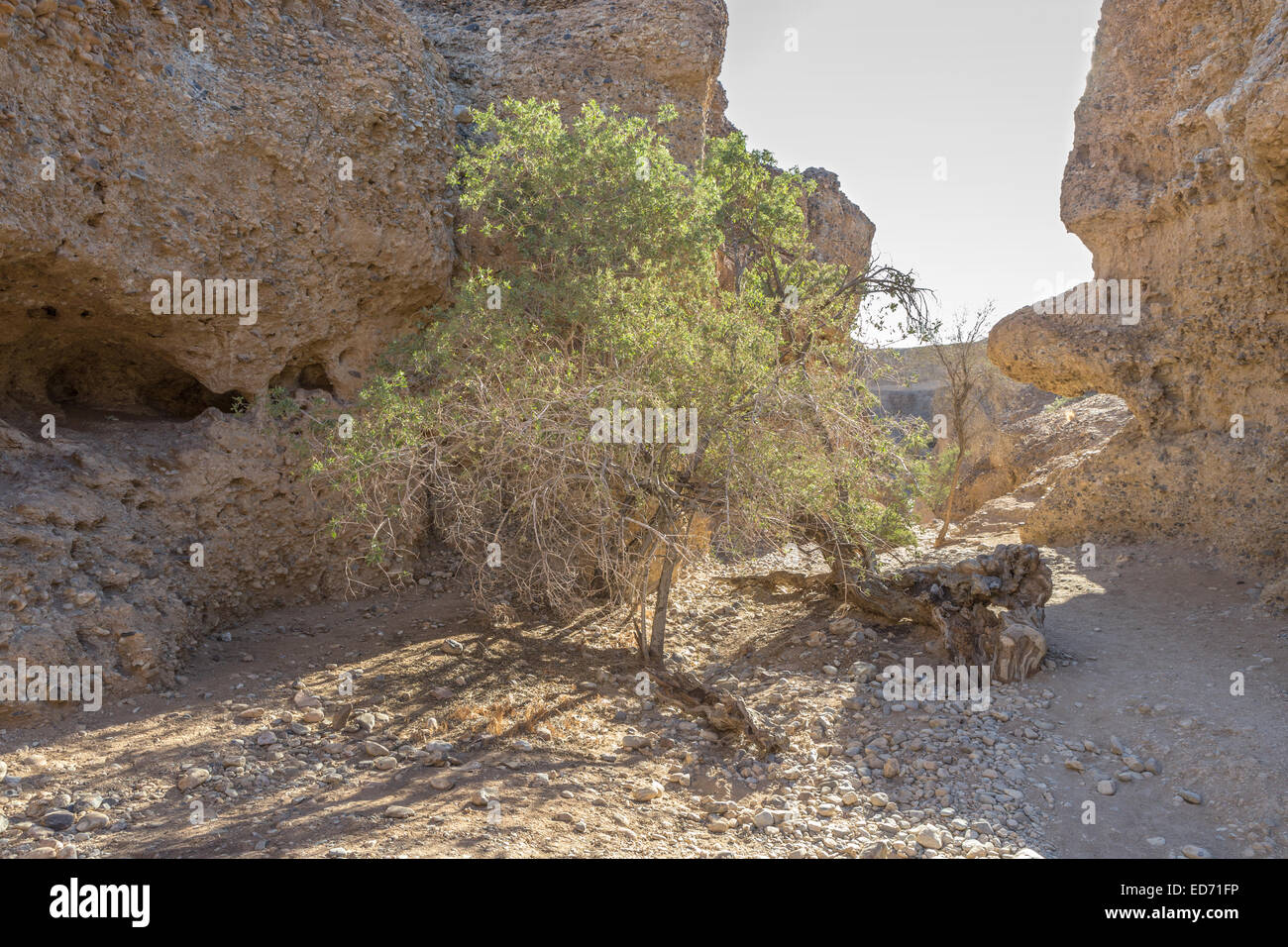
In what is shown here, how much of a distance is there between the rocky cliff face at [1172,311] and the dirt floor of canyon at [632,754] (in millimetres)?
1966

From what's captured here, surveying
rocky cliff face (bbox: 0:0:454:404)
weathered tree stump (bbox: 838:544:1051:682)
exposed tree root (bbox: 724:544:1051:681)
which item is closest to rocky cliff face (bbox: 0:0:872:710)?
→ rocky cliff face (bbox: 0:0:454:404)

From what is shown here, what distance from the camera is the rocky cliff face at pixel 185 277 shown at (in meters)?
6.67

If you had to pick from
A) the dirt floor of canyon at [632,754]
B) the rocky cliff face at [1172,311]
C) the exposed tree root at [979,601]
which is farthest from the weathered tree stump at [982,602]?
the rocky cliff face at [1172,311]

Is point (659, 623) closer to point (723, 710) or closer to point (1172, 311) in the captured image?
point (723, 710)

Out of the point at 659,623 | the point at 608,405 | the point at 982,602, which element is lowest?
the point at 659,623

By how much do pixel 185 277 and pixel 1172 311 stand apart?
11.8 metres

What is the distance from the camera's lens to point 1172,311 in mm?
10539

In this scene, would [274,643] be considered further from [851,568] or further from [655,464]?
[851,568]

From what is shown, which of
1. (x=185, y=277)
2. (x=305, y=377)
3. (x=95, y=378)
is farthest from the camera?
(x=305, y=377)

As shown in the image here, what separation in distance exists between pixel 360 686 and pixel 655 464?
3.20 metres

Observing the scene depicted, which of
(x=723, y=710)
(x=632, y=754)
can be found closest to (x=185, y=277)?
(x=632, y=754)

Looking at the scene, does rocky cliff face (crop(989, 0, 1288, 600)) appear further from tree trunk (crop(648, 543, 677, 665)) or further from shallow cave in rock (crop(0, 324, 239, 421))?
shallow cave in rock (crop(0, 324, 239, 421))

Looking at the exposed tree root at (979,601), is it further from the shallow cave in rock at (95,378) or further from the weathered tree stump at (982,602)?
the shallow cave in rock at (95,378)

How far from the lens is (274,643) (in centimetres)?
793
